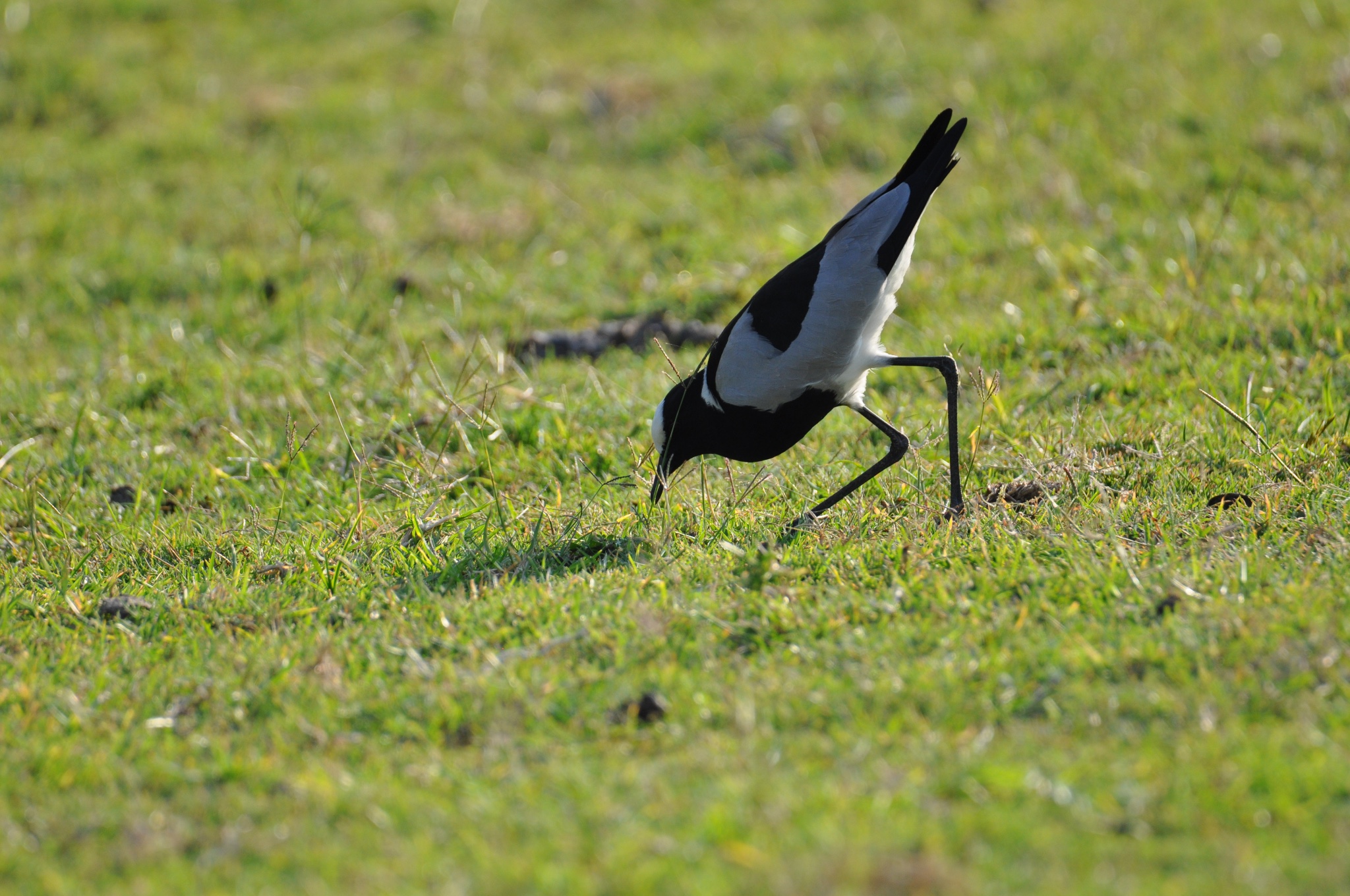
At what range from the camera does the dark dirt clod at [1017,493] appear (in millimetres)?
4148

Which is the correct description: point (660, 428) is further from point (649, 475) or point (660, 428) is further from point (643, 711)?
point (643, 711)

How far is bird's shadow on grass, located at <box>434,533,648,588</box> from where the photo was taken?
3904 millimetres

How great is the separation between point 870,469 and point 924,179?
121 centimetres

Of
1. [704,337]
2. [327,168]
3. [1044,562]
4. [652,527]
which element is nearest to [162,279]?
[327,168]

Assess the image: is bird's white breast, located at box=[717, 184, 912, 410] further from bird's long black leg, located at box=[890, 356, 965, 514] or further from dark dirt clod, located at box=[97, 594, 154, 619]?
dark dirt clod, located at box=[97, 594, 154, 619]

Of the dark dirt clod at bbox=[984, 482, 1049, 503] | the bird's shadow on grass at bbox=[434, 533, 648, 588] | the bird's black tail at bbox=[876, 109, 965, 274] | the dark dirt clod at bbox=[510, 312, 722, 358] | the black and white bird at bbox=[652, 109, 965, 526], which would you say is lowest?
the bird's shadow on grass at bbox=[434, 533, 648, 588]

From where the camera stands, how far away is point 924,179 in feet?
15.4

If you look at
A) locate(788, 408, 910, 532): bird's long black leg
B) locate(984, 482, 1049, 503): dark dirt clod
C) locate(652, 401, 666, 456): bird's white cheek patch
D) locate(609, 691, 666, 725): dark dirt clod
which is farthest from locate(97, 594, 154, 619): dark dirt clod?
locate(984, 482, 1049, 503): dark dirt clod

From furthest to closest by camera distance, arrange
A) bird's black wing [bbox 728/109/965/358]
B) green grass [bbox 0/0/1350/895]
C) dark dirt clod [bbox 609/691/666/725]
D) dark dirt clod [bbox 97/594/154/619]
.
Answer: bird's black wing [bbox 728/109/965/358]
dark dirt clod [bbox 97/594/154/619]
dark dirt clod [bbox 609/691/666/725]
green grass [bbox 0/0/1350/895]

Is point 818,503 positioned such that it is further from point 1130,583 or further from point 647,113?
point 647,113

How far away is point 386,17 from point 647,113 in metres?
3.51

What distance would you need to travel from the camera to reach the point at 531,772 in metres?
2.82

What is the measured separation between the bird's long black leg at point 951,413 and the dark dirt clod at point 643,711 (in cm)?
141

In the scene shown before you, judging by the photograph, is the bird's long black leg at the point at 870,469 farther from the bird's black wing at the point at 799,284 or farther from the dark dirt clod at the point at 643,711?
the dark dirt clod at the point at 643,711
